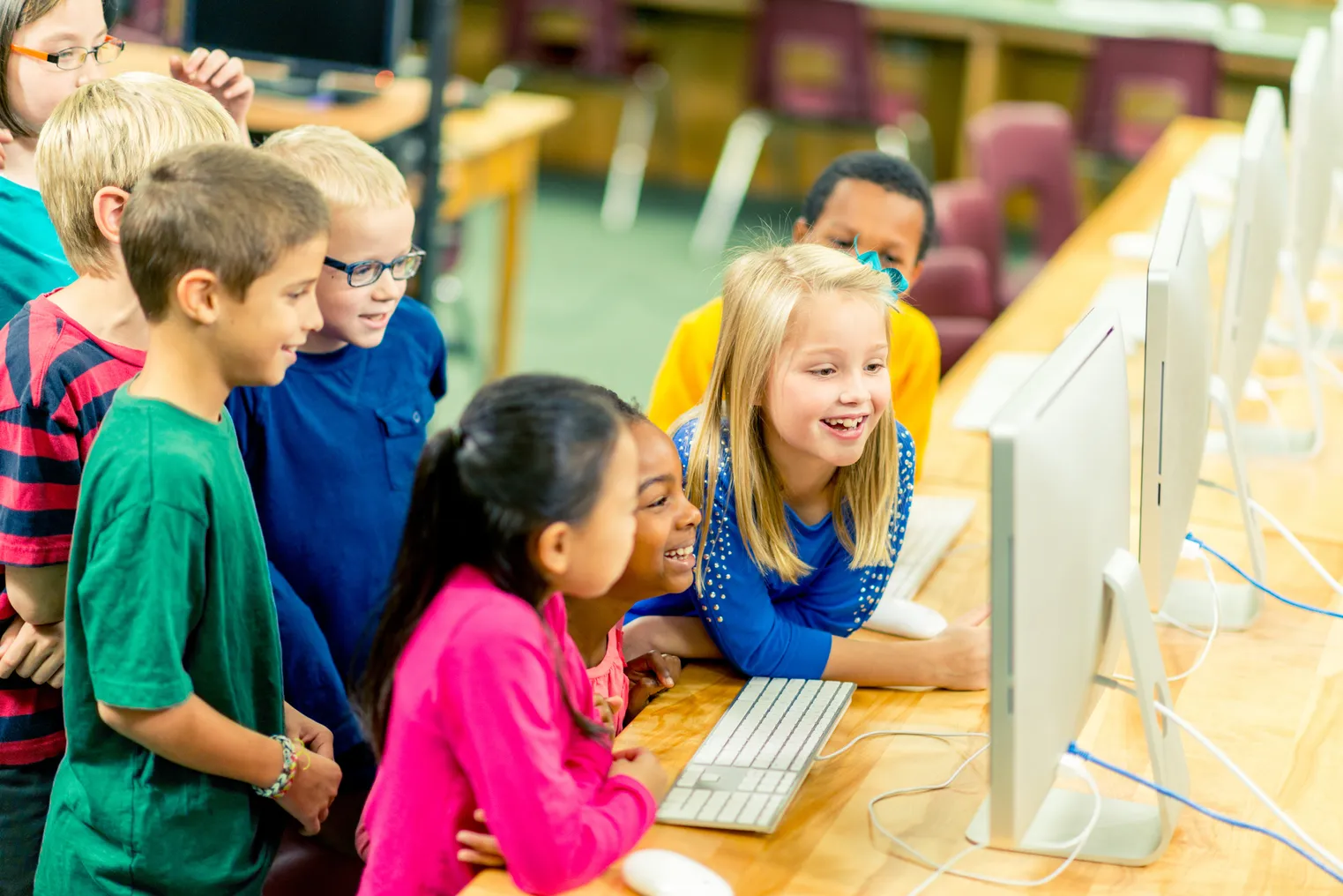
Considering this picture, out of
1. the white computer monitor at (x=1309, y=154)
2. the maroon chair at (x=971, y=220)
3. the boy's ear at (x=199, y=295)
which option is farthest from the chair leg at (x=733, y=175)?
the boy's ear at (x=199, y=295)

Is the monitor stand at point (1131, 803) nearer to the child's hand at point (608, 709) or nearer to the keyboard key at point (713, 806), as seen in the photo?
the keyboard key at point (713, 806)

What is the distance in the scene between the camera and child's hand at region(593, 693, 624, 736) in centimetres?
144

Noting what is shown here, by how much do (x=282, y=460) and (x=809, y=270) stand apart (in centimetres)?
59

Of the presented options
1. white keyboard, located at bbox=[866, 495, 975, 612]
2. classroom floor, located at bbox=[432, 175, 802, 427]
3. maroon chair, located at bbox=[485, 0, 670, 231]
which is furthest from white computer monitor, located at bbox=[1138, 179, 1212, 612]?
maroon chair, located at bbox=[485, 0, 670, 231]

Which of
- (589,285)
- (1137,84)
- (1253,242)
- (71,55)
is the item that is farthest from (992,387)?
(1137,84)

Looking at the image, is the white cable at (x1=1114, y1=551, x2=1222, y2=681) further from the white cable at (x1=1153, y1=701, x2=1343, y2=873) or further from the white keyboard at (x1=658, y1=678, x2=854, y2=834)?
the white keyboard at (x1=658, y1=678, x2=854, y2=834)

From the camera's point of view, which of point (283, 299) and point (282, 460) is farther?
point (282, 460)

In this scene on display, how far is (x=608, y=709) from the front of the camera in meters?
1.47

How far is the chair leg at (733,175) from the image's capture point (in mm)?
6184

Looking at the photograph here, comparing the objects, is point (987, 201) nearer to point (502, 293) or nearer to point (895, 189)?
point (502, 293)

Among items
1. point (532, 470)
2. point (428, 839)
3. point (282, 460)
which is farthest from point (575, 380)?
point (282, 460)

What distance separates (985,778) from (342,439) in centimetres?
76

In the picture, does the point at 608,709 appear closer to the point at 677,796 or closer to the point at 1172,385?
the point at 677,796

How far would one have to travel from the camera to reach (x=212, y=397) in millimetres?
1279
